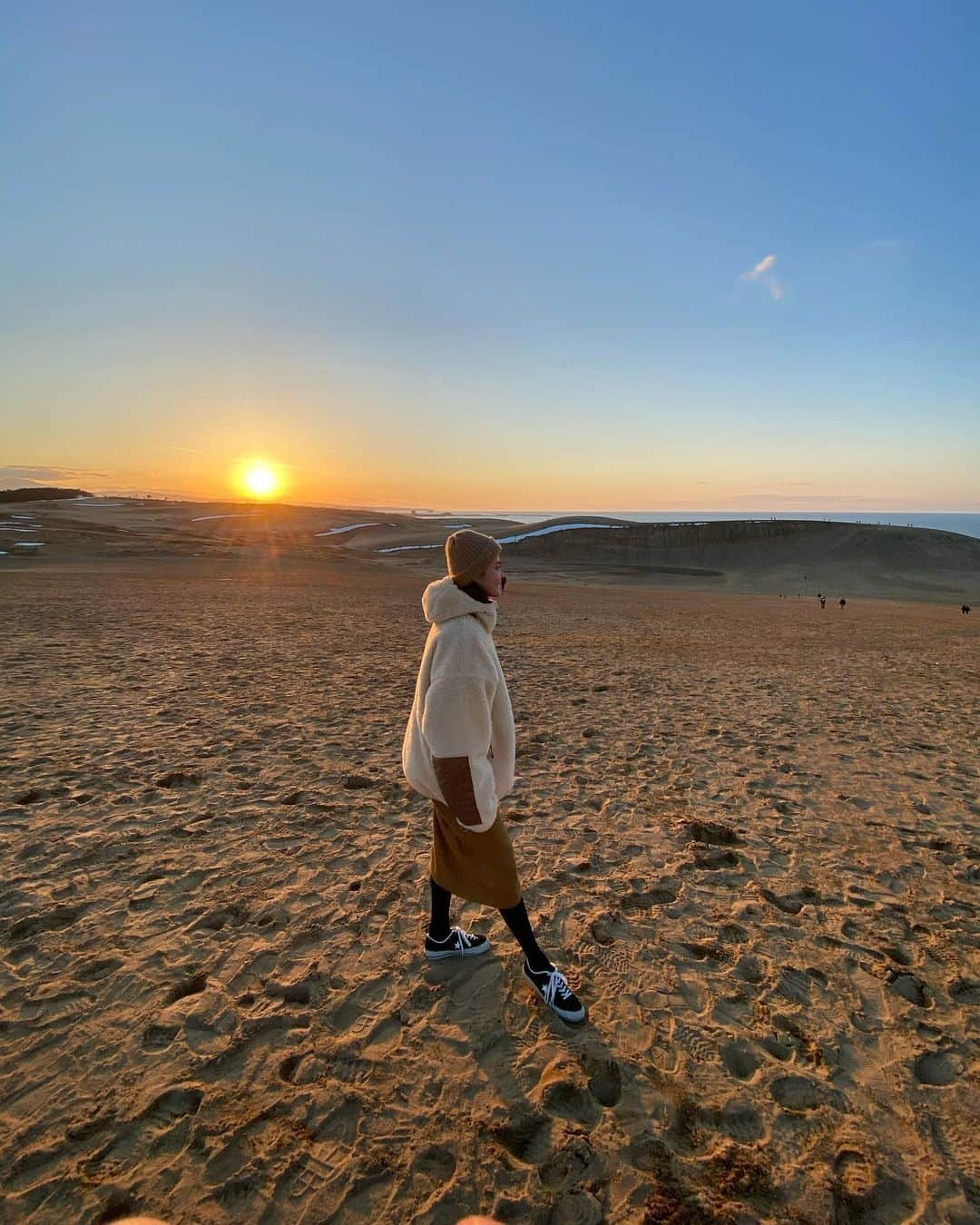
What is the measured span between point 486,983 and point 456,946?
30cm

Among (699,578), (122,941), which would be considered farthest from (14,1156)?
(699,578)

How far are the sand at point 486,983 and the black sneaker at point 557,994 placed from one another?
0.13m

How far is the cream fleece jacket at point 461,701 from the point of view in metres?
2.85

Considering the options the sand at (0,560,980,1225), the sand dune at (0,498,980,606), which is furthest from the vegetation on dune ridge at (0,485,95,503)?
the sand at (0,560,980,1225)

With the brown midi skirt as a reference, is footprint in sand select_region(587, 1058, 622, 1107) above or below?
below

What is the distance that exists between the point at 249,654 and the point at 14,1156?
35.9 ft

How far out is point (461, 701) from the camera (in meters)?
2.84

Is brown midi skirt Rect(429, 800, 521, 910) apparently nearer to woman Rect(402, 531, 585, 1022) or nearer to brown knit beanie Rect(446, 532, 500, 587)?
woman Rect(402, 531, 585, 1022)

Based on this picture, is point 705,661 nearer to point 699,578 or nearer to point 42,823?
point 42,823

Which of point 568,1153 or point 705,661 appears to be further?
point 705,661

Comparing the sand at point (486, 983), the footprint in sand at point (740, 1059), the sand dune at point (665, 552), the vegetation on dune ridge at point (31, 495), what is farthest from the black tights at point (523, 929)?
the vegetation on dune ridge at point (31, 495)

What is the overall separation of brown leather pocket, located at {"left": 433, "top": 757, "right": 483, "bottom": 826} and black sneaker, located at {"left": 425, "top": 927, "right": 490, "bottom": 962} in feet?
4.15

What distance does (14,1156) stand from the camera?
7.93ft

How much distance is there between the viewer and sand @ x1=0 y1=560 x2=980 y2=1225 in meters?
2.43
